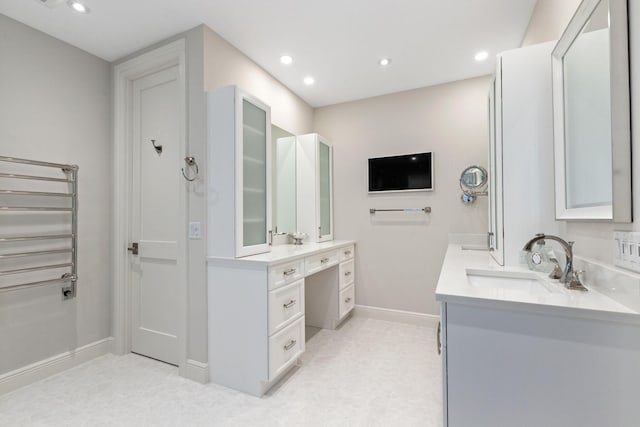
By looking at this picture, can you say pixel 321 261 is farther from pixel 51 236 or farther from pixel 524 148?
pixel 51 236

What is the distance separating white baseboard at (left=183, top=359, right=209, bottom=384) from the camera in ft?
6.32

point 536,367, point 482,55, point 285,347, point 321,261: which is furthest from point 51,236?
point 482,55

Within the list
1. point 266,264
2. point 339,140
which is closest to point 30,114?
point 266,264

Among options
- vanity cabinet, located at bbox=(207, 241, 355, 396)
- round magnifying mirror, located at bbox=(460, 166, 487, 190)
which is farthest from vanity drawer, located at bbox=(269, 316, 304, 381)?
round magnifying mirror, located at bbox=(460, 166, 487, 190)

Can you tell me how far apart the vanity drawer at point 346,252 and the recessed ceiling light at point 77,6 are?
2.61 metres

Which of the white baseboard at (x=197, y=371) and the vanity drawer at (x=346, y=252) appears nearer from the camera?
the white baseboard at (x=197, y=371)

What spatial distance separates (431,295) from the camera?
2.88 meters

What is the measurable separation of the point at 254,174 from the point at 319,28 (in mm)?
1157

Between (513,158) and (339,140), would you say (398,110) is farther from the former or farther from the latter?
(513,158)

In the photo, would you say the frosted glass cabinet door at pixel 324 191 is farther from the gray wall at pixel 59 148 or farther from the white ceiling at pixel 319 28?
the gray wall at pixel 59 148

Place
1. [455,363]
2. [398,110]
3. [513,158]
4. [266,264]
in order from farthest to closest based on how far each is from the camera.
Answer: [398,110], [266,264], [513,158], [455,363]

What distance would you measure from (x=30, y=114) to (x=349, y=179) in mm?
2733

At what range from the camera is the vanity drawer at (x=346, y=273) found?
2.87 m

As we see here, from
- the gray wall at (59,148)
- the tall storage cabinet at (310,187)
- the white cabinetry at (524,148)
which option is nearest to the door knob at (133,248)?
the gray wall at (59,148)
